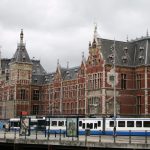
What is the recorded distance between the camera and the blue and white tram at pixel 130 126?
47.5m

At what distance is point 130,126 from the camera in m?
49.2

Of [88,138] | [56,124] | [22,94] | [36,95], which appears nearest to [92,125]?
[56,124]

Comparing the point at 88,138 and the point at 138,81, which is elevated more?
the point at 138,81

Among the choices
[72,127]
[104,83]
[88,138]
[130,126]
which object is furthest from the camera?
[104,83]

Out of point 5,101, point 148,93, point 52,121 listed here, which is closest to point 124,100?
point 148,93

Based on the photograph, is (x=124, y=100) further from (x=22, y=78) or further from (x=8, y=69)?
(x=8, y=69)

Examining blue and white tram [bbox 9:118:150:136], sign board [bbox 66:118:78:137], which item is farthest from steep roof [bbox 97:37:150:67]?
sign board [bbox 66:118:78:137]

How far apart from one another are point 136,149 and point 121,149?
57.4 inches

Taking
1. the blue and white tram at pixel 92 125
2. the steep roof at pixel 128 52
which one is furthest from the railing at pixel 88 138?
the steep roof at pixel 128 52

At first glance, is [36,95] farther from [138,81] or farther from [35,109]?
[138,81]

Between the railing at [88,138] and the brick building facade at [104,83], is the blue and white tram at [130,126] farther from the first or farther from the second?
the brick building facade at [104,83]

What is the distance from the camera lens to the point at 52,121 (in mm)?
59906

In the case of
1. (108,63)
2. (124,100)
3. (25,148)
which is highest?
(108,63)

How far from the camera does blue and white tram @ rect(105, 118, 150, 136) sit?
156 ft
